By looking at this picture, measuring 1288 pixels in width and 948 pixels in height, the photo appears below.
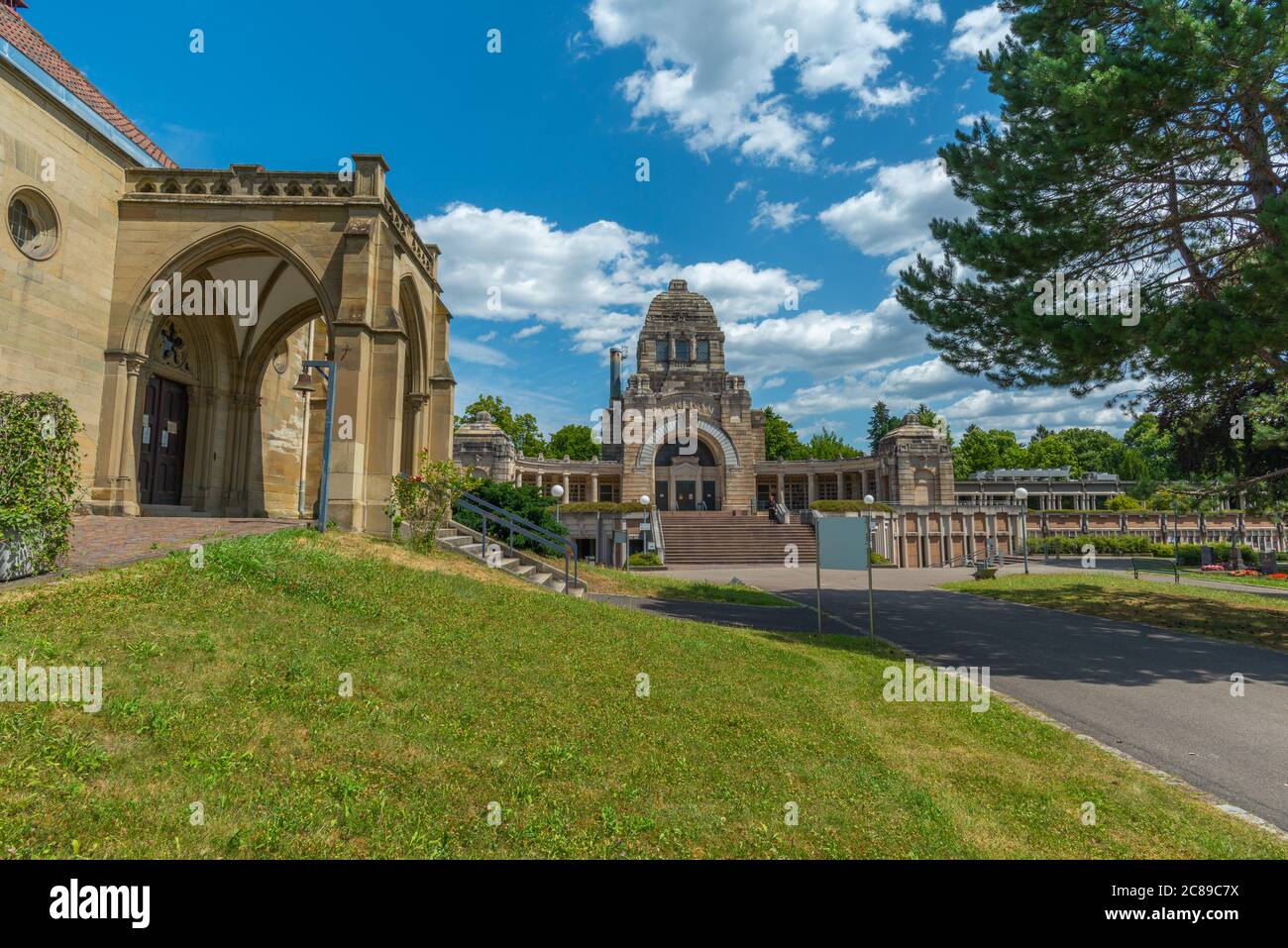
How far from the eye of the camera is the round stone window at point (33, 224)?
10.1 metres

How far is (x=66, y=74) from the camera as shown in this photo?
43.7ft

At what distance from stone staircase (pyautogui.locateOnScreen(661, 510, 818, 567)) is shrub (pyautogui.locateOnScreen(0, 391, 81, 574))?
26.6 meters

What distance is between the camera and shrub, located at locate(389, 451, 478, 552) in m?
10.8

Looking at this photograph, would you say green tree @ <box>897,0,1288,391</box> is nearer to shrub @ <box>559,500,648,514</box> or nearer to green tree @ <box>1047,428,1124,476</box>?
shrub @ <box>559,500,648,514</box>

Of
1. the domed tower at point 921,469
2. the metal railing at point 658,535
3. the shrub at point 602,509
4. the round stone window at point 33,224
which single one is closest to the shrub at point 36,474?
the round stone window at point 33,224

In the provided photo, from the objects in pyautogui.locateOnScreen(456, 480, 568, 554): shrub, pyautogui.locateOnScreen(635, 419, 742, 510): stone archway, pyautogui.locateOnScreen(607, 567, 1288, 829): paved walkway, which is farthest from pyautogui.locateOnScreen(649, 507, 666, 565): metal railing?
pyautogui.locateOnScreen(607, 567, 1288, 829): paved walkway

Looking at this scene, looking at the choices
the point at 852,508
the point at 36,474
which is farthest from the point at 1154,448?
the point at 36,474

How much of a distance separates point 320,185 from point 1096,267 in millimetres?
16058

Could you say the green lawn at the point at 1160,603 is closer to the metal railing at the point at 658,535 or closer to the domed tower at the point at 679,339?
the metal railing at the point at 658,535

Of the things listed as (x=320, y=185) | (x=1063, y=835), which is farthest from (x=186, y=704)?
(x=320, y=185)

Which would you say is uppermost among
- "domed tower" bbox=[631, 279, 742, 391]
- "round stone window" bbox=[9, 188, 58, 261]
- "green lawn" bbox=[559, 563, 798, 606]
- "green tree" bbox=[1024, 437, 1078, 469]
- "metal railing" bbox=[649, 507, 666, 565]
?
"domed tower" bbox=[631, 279, 742, 391]

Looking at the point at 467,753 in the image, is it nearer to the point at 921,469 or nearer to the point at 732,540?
the point at 732,540

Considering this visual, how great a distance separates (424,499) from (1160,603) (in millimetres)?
17348
